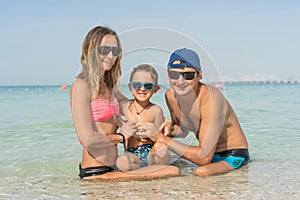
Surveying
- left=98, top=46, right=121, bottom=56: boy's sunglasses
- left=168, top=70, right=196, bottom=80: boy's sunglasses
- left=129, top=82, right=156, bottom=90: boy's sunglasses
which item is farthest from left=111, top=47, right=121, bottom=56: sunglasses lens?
left=168, top=70, right=196, bottom=80: boy's sunglasses

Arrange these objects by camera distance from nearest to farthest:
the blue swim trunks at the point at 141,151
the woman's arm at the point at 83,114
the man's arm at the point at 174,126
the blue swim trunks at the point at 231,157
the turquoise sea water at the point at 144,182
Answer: the turquoise sea water at the point at 144,182
the woman's arm at the point at 83,114
the blue swim trunks at the point at 141,151
the man's arm at the point at 174,126
the blue swim trunks at the point at 231,157

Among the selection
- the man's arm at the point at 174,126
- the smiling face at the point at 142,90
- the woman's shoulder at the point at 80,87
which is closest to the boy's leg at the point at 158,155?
the man's arm at the point at 174,126

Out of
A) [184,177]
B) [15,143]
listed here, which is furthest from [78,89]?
[15,143]

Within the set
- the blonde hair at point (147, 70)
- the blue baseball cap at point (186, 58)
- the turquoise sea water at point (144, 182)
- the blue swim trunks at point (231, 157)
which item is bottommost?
the turquoise sea water at point (144, 182)

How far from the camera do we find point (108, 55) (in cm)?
430

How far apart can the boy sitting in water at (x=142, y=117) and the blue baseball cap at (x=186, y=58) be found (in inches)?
11.3

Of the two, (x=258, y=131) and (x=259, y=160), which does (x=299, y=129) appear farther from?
(x=259, y=160)

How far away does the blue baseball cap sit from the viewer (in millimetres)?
4445

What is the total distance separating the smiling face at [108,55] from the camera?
4.27 metres

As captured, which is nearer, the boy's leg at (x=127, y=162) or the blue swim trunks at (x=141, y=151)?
the boy's leg at (x=127, y=162)

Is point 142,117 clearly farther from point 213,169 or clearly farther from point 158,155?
point 213,169

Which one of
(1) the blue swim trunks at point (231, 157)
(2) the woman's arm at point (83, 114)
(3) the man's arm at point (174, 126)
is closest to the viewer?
(2) the woman's arm at point (83, 114)

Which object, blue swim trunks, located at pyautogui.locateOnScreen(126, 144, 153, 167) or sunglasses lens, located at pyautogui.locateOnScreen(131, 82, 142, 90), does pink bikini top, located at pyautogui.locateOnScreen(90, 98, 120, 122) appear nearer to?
sunglasses lens, located at pyautogui.locateOnScreen(131, 82, 142, 90)

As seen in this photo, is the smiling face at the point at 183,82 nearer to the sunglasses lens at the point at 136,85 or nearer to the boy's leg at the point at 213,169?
the sunglasses lens at the point at 136,85
